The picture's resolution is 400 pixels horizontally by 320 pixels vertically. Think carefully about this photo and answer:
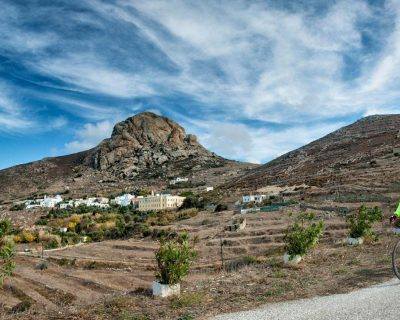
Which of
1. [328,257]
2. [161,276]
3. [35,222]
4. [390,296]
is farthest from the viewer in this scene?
[35,222]

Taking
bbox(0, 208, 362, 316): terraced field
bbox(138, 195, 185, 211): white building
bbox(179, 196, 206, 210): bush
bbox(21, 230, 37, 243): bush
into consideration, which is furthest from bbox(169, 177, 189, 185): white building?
bbox(0, 208, 362, 316): terraced field

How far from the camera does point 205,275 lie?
2469 centimetres

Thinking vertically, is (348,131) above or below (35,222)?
above

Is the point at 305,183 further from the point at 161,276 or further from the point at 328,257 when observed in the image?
the point at 161,276

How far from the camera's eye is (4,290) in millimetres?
32312

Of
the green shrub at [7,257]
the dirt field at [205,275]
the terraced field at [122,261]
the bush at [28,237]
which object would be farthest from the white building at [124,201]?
the green shrub at [7,257]

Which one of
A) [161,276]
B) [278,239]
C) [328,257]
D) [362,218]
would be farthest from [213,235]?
[161,276]

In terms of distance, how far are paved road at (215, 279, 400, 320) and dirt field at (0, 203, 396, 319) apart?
1.91 feet

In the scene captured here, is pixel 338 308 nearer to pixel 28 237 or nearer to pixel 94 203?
pixel 28 237

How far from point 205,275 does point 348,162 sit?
7468 cm

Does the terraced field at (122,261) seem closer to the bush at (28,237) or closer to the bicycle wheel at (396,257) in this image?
the bicycle wheel at (396,257)

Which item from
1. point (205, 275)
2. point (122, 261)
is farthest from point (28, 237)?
point (205, 275)

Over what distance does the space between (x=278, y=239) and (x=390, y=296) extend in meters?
31.1

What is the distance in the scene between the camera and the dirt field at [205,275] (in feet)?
30.3
